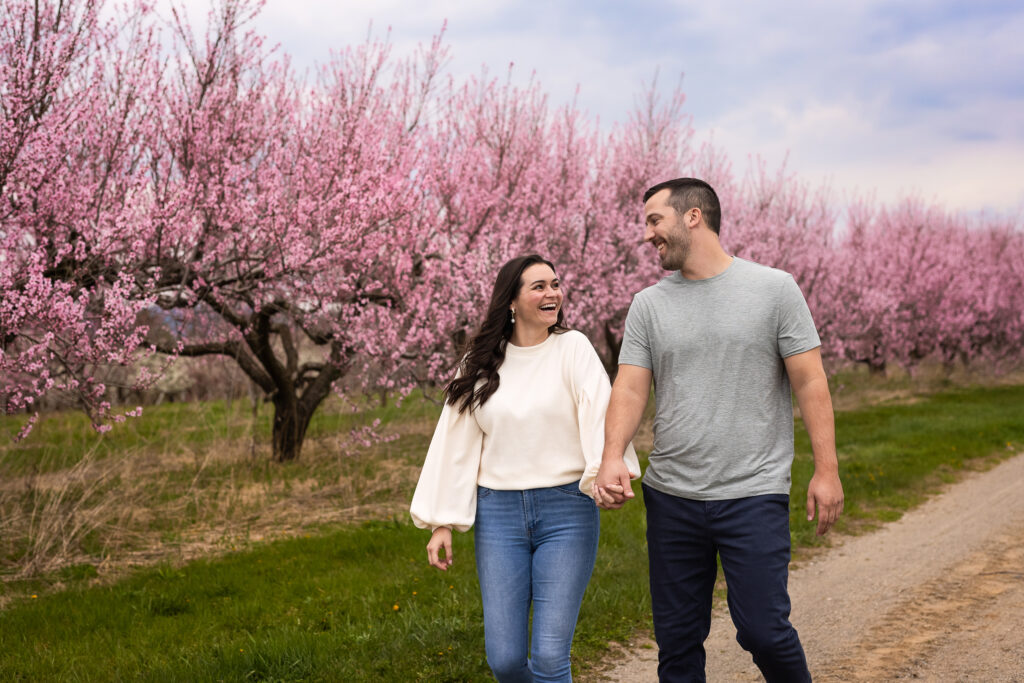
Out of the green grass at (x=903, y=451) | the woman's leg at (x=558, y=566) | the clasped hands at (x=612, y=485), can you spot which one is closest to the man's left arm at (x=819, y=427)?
the clasped hands at (x=612, y=485)

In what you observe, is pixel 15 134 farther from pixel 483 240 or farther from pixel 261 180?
pixel 483 240

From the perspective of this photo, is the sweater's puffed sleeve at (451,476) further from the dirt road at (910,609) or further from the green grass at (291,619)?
the dirt road at (910,609)

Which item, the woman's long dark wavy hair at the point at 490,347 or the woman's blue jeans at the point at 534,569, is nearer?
the woman's blue jeans at the point at 534,569

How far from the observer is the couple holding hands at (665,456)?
294 cm

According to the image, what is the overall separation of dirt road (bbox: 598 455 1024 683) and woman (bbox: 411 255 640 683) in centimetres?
194

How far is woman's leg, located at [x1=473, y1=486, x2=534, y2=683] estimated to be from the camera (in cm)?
301

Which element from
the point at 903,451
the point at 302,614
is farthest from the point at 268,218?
the point at 903,451

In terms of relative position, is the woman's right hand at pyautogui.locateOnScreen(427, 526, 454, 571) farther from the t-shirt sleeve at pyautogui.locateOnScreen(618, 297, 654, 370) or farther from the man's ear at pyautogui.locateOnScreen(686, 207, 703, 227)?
the man's ear at pyautogui.locateOnScreen(686, 207, 703, 227)

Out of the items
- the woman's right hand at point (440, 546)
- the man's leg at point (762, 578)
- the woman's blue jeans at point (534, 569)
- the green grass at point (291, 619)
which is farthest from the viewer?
the green grass at point (291, 619)

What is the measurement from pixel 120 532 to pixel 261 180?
4.08m

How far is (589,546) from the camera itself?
10.2 ft

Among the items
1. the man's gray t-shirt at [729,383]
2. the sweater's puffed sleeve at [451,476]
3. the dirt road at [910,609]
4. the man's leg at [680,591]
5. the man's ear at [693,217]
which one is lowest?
the dirt road at [910,609]

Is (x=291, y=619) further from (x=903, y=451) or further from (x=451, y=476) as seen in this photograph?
(x=903, y=451)

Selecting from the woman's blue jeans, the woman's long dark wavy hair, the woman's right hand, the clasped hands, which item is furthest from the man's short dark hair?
the woman's right hand
